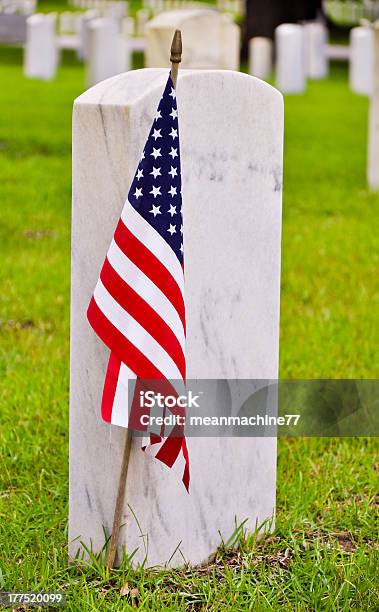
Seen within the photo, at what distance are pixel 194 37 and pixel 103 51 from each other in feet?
20.2

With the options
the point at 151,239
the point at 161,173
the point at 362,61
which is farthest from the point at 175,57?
the point at 362,61

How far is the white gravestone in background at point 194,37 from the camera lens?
31.1 ft

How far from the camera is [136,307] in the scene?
111 inches

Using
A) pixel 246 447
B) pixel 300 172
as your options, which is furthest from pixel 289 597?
pixel 300 172

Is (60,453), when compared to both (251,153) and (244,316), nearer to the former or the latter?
(244,316)

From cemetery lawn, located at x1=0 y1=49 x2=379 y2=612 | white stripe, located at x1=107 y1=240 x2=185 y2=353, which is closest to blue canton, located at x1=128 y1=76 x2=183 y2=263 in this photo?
white stripe, located at x1=107 y1=240 x2=185 y2=353

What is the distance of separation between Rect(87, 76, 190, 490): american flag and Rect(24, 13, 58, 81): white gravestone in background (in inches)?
583

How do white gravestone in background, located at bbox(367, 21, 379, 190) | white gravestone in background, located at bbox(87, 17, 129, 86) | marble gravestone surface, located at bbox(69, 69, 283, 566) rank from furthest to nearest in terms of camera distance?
white gravestone in background, located at bbox(87, 17, 129, 86), white gravestone in background, located at bbox(367, 21, 379, 190), marble gravestone surface, located at bbox(69, 69, 283, 566)

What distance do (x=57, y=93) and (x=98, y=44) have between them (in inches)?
41.1

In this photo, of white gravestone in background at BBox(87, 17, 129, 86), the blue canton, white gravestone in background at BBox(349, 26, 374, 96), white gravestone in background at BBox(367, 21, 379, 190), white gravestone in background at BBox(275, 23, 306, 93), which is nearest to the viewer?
the blue canton

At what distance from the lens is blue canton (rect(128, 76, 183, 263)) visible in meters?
2.75

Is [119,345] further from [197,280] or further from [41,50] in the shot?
[41,50]

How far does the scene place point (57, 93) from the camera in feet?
49.7

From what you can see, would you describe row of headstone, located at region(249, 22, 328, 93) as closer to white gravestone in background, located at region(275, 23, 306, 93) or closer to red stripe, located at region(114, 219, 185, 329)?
white gravestone in background, located at region(275, 23, 306, 93)
